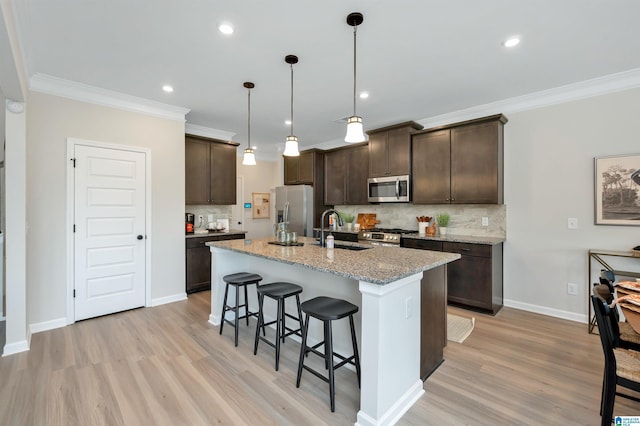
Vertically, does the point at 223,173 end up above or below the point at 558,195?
above

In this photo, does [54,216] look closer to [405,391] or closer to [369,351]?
[369,351]

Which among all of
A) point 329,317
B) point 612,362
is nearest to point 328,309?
point 329,317

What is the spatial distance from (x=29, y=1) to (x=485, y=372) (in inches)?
165

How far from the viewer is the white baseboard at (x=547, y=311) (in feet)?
10.9

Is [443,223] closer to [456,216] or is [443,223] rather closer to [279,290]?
[456,216]

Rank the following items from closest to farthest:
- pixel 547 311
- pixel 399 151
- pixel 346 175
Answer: pixel 547 311 < pixel 399 151 < pixel 346 175

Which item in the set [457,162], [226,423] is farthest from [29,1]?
[457,162]

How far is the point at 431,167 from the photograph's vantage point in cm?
425

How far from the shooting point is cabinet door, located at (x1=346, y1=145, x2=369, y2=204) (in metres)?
5.21

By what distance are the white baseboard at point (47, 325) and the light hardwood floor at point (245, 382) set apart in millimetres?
105

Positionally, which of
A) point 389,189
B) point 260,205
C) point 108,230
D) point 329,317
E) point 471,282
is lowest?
point 471,282

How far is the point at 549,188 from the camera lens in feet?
11.6

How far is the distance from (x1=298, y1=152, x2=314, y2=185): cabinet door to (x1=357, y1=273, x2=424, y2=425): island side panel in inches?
165

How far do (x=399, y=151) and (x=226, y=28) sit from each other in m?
3.04
